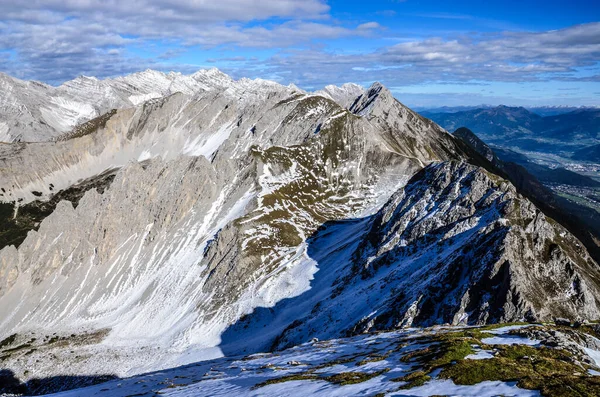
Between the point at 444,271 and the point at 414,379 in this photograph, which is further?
the point at 444,271

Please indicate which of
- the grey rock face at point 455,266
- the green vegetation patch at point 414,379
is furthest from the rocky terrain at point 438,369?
the grey rock face at point 455,266

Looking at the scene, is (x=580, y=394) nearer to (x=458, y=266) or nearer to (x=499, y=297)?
(x=499, y=297)

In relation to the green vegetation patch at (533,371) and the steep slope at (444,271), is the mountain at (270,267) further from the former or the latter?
the green vegetation patch at (533,371)

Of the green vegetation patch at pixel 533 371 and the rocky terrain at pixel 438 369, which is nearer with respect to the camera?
the green vegetation patch at pixel 533 371

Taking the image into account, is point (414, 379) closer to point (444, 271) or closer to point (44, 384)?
point (444, 271)

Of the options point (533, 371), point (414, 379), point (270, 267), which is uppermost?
point (533, 371)

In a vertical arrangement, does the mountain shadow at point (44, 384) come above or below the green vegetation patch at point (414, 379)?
below

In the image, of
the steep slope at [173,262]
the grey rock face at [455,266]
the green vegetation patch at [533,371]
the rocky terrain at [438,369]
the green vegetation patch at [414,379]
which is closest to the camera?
the green vegetation patch at [533,371]

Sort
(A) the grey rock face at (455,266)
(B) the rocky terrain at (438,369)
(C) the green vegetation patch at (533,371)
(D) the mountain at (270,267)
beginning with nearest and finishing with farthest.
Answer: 1. (C) the green vegetation patch at (533,371)
2. (B) the rocky terrain at (438,369)
3. (A) the grey rock face at (455,266)
4. (D) the mountain at (270,267)

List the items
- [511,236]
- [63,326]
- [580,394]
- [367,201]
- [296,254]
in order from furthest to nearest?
1. [367,201]
2. [63,326]
3. [296,254]
4. [511,236]
5. [580,394]

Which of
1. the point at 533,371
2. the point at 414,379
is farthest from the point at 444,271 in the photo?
the point at 533,371

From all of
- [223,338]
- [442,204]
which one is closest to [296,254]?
[223,338]
